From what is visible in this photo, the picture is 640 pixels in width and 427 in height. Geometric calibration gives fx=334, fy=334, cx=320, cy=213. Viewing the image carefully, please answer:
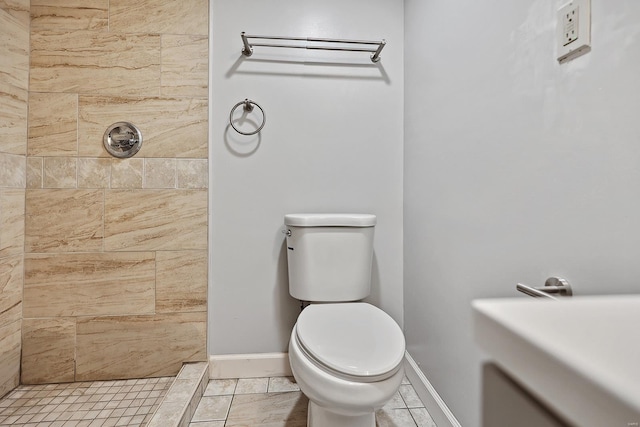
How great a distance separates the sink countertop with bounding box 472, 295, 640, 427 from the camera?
0.60 feet

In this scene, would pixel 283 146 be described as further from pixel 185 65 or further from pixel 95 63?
pixel 95 63

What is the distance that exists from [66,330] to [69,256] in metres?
0.35

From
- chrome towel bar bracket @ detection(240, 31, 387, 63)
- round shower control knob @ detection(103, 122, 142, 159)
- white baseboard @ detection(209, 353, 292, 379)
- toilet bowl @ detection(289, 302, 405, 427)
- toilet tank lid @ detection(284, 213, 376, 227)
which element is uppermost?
chrome towel bar bracket @ detection(240, 31, 387, 63)

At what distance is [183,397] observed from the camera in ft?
4.48

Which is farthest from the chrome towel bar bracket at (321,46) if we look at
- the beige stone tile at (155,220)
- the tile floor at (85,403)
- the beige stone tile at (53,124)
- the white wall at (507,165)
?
the tile floor at (85,403)

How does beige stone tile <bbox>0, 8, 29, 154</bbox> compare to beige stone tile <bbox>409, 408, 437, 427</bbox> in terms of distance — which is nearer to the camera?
beige stone tile <bbox>409, 408, 437, 427</bbox>

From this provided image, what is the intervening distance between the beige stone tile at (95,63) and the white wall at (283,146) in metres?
0.32

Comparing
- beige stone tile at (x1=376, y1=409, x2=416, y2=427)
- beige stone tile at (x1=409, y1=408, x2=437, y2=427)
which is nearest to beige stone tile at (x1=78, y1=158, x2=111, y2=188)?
beige stone tile at (x1=376, y1=409, x2=416, y2=427)

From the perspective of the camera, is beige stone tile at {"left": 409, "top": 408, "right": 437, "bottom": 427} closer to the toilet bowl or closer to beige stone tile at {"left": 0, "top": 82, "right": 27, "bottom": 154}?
the toilet bowl

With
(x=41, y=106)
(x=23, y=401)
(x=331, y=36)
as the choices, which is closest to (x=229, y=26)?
(x=331, y=36)

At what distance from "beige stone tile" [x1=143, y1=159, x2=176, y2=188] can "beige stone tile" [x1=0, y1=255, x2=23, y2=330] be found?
66cm

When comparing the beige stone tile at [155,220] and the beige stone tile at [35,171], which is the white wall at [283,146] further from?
the beige stone tile at [35,171]

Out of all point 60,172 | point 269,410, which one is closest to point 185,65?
point 60,172

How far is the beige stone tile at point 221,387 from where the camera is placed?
1536mm
